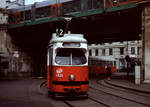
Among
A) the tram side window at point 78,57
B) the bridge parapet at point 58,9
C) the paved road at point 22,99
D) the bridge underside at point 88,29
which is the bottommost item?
the paved road at point 22,99

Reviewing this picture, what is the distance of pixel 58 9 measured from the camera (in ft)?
89.3

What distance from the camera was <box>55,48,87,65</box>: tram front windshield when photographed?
1173 cm

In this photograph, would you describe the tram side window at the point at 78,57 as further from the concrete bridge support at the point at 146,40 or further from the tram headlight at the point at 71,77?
the concrete bridge support at the point at 146,40

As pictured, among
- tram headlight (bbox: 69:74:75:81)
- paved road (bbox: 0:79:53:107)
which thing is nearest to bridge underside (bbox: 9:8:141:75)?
paved road (bbox: 0:79:53:107)

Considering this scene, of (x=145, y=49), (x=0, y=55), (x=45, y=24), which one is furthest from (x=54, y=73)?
(x=45, y=24)

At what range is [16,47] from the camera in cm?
3644

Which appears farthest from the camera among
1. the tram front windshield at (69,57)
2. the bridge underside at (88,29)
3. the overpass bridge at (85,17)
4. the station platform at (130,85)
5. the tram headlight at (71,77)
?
the bridge underside at (88,29)

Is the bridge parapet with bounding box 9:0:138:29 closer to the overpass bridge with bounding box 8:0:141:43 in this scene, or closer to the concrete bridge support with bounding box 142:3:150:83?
the overpass bridge with bounding box 8:0:141:43

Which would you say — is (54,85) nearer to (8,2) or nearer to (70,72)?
(70,72)

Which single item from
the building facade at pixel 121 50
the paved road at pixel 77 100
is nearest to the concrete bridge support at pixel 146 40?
the paved road at pixel 77 100

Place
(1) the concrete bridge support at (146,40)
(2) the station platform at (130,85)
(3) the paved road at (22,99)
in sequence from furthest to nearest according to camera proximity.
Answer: (1) the concrete bridge support at (146,40) → (2) the station platform at (130,85) → (3) the paved road at (22,99)

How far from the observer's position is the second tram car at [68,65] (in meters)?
11.4

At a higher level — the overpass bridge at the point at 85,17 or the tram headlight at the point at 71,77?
the overpass bridge at the point at 85,17

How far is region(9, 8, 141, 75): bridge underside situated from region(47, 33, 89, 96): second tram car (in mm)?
11721
